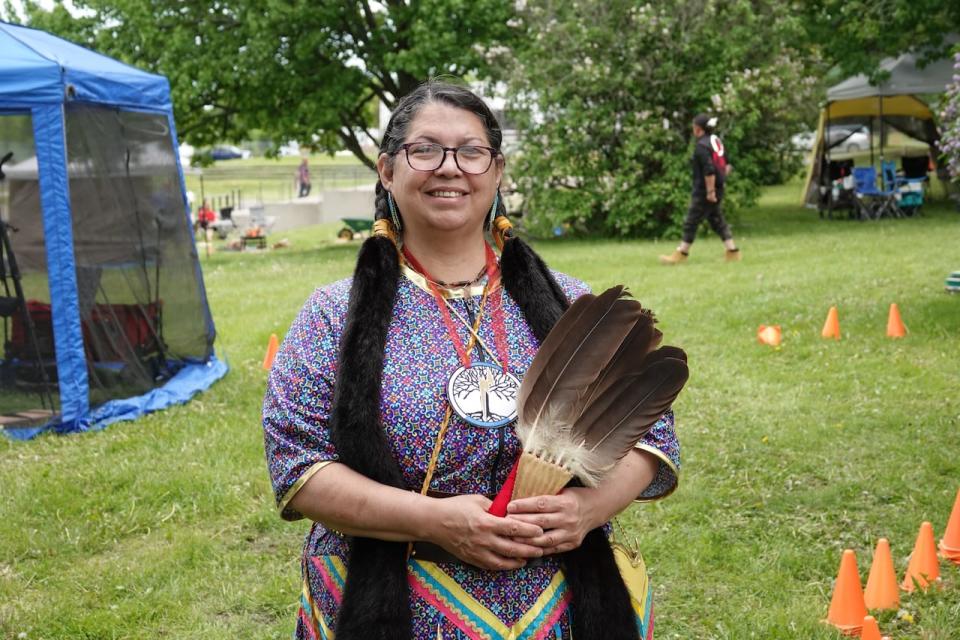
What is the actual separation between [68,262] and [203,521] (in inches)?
107

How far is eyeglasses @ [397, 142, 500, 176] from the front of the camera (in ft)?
7.73

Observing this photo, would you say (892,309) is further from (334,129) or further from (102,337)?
(334,129)

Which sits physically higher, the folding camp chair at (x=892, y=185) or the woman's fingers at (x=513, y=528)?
the woman's fingers at (x=513, y=528)

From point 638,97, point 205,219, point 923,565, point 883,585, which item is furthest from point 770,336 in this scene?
point 205,219

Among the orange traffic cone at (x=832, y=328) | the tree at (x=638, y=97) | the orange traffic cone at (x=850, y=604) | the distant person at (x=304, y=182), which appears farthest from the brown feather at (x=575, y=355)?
the distant person at (x=304, y=182)

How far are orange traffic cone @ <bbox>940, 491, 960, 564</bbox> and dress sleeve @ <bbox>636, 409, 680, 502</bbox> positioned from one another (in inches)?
104

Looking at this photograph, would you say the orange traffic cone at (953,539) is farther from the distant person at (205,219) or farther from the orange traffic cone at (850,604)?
the distant person at (205,219)

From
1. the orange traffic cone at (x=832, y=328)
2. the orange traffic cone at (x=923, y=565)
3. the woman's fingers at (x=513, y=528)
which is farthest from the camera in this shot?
the orange traffic cone at (x=832, y=328)

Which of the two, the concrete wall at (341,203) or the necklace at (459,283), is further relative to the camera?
the concrete wall at (341,203)

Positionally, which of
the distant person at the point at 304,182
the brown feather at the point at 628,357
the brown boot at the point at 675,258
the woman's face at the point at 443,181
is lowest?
the distant person at the point at 304,182

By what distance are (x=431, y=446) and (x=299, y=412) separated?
0.29 metres

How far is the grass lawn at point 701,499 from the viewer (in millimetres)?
4383

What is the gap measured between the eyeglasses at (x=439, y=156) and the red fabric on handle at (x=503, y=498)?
26.9 inches

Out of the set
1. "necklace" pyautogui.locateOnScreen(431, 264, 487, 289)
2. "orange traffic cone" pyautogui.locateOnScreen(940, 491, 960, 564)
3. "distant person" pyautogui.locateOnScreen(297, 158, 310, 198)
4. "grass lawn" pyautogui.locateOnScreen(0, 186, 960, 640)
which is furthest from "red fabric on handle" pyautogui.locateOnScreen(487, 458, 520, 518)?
"distant person" pyautogui.locateOnScreen(297, 158, 310, 198)
